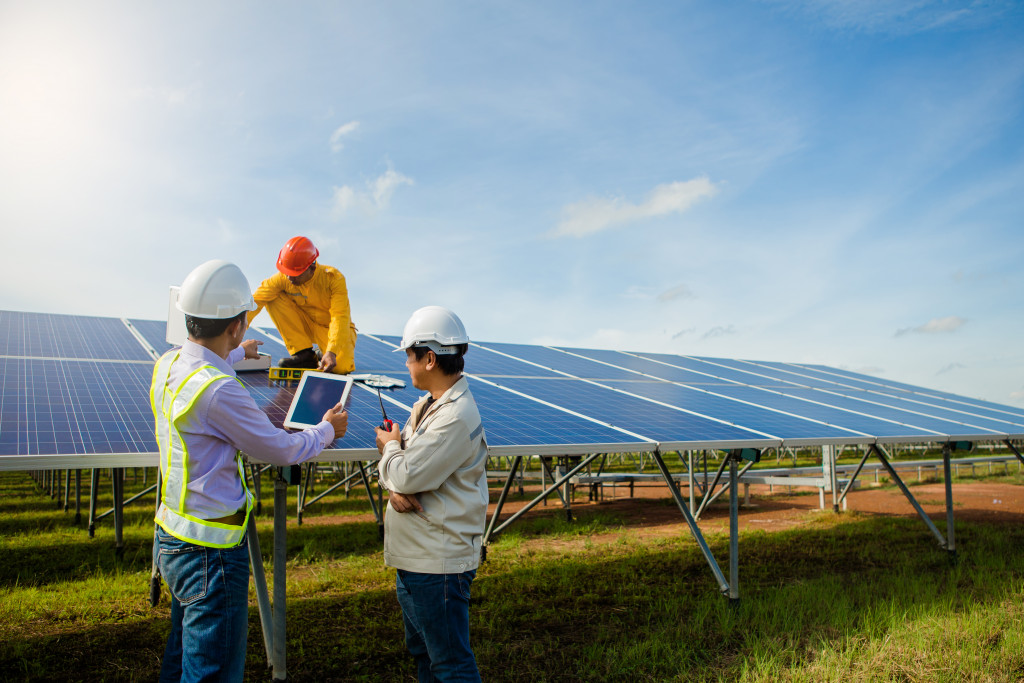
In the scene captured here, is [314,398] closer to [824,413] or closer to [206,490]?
[206,490]

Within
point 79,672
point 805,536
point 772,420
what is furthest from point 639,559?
point 79,672

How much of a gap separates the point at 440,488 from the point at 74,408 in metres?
3.33

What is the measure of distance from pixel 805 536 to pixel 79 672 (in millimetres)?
10708

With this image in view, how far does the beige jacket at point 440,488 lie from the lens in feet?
9.04

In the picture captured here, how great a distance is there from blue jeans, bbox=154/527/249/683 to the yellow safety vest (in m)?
0.05

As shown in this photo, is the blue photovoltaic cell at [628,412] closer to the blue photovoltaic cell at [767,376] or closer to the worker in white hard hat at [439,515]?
the worker in white hard hat at [439,515]

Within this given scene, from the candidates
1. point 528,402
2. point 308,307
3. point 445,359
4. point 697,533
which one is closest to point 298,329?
point 308,307

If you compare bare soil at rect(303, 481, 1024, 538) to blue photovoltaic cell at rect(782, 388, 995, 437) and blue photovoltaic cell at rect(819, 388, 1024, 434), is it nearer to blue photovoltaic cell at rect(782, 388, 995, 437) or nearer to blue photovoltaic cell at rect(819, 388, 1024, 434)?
blue photovoltaic cell at rect(819, 388, 1024, 434)

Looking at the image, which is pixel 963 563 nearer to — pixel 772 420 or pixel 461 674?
pixel 772 420

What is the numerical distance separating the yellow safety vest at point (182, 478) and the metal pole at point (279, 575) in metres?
1.64

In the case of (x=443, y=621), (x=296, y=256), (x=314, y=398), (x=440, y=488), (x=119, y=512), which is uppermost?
(x=296, y=256)

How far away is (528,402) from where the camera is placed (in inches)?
270

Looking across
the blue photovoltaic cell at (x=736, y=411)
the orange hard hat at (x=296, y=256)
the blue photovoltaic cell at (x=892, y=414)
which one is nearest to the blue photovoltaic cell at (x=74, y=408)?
the orange hard hat at (x=296, y=256)

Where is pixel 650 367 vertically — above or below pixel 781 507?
above
